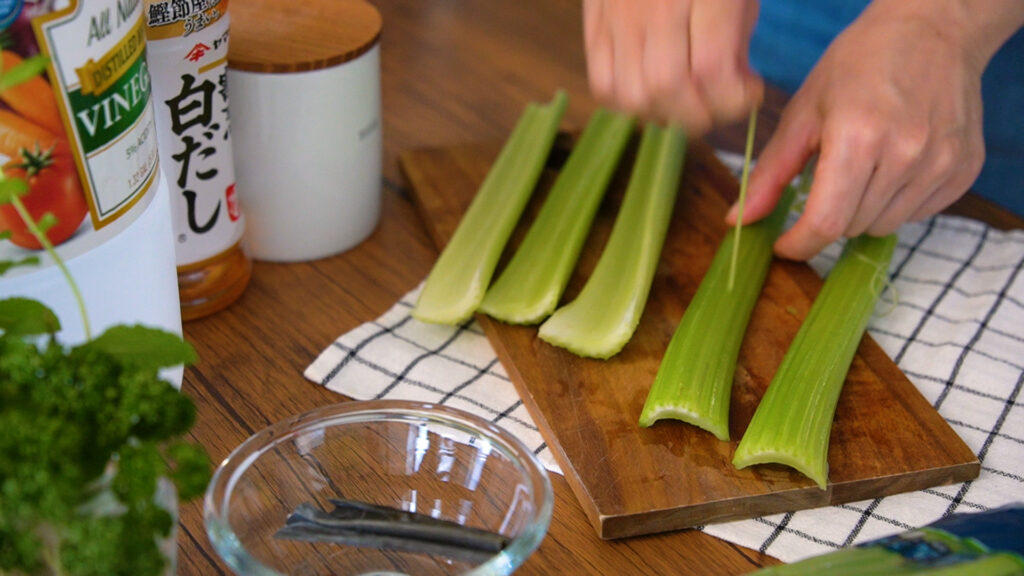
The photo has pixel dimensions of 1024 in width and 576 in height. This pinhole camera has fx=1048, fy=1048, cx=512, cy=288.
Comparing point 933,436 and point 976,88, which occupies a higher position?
point 976,88

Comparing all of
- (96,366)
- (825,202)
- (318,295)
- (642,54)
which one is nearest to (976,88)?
(825,202)

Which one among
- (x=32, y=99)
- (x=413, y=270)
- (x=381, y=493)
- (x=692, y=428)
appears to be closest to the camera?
(x=32, y=99)

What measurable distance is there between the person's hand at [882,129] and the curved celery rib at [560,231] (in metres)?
0.19

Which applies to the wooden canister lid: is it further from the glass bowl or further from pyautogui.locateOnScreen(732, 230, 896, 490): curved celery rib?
pyautogui.locateOnScreen(732, 230, 896, 490): curved celery rib

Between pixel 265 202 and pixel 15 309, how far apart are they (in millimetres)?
581

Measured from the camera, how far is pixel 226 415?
101 centimetres

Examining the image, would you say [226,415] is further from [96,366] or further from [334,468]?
[96,366]

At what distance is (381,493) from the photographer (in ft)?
2.76

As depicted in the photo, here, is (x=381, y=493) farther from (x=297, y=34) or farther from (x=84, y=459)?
(x=297, y=34)

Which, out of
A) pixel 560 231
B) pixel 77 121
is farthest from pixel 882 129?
pixel 77 121

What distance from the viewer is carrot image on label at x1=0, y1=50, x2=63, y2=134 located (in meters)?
0.65

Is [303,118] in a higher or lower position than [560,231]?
higher

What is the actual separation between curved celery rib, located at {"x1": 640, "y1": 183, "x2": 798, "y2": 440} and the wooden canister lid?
0.47 meters

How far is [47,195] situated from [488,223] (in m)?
0.65
